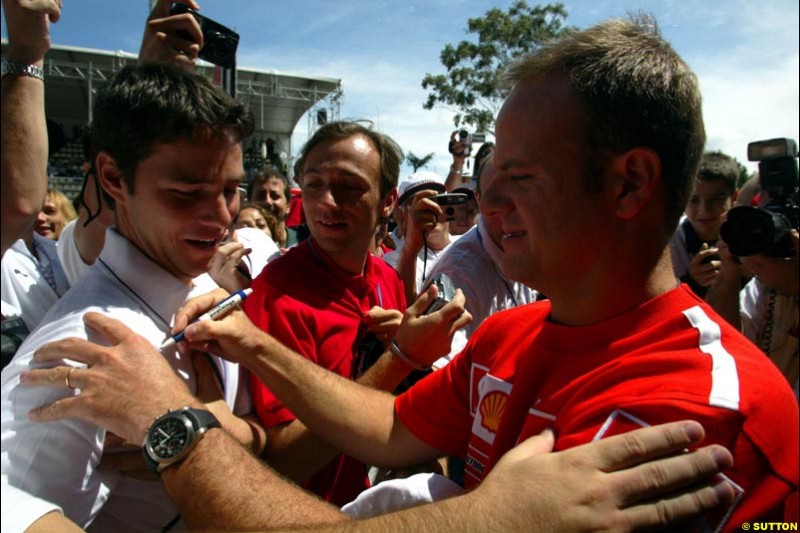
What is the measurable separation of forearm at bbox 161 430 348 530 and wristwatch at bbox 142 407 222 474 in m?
0.03

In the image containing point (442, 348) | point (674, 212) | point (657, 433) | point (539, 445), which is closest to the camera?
point (657, 433)

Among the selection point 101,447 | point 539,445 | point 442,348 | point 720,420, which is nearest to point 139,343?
point 101,447

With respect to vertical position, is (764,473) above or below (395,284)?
below

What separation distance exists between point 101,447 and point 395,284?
1.86m

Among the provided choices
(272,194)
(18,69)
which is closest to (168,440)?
(18,69)

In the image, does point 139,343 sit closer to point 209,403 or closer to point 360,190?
point 209,403

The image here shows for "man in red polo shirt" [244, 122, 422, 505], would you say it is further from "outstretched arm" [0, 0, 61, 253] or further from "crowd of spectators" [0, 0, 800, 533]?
"outstretched arm" [0, 0, 61, 253]

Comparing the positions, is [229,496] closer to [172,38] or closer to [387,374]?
[387,374]

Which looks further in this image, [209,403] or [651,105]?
[209,403]

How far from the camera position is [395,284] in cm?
302

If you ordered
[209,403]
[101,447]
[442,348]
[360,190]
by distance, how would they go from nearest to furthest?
[101,447]
[209,403]
[442,348]
[360,190]

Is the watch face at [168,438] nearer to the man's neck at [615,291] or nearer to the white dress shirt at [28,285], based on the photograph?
the white dress shirt at [28,285]

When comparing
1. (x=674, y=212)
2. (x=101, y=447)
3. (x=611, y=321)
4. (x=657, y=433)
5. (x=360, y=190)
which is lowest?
(x=101, y=447)

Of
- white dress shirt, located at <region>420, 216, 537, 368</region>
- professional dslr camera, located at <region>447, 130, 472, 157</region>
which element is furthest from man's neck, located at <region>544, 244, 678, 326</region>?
professional dslr camera, located at <region>447, 130, 472, 157</region>
